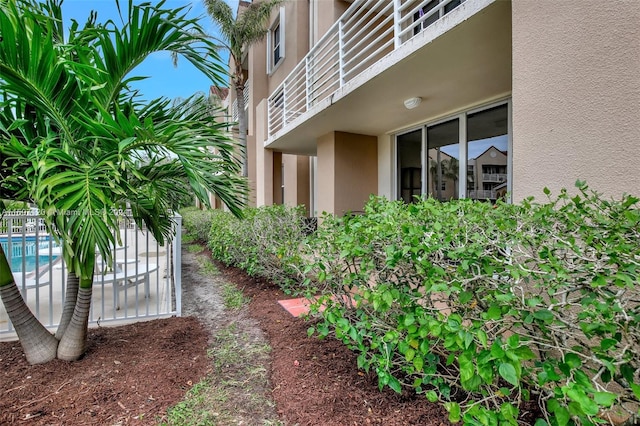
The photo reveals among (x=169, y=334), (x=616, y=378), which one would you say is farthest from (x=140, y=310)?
(x=616, y=378)

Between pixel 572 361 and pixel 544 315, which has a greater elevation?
pixel 544 315

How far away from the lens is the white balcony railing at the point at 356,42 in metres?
4.98

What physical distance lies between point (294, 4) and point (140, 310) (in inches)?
473

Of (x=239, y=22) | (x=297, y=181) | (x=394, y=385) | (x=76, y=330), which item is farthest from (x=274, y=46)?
(x=394, y=385)

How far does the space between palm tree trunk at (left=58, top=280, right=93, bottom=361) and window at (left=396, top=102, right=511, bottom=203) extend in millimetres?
5658

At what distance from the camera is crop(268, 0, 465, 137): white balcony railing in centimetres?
498

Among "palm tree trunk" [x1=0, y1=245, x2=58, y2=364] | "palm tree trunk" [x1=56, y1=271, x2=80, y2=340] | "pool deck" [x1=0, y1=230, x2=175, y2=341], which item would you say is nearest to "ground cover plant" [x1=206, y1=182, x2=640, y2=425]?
"palm tree trunk" [x1=56, y1=271, x2=80, y2=340]

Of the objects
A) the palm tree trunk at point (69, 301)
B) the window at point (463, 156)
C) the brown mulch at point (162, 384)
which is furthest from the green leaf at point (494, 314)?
the window at point (463, 156)

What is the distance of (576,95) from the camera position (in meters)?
2.63

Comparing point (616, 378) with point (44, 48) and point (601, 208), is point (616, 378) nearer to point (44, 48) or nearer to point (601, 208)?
point (601, 208)

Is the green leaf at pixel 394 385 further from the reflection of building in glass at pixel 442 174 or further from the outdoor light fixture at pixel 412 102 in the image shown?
the reflection of building in glass at pixel 442 174

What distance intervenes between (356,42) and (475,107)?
12.2ft

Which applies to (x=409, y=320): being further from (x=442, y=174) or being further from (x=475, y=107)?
(x=442, y=174)

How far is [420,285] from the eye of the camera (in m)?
2.63
